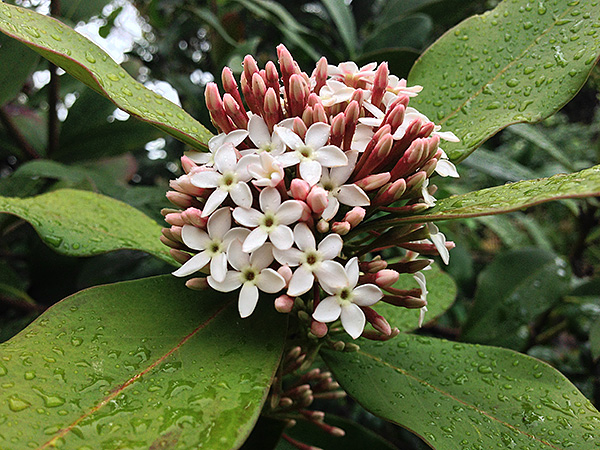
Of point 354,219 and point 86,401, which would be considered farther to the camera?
point 354,219

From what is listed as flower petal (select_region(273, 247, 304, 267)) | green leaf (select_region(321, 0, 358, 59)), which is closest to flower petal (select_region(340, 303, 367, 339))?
flower petal (select_region(273, 247, 304, 267))

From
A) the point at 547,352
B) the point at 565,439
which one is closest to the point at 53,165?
the point at 565,439

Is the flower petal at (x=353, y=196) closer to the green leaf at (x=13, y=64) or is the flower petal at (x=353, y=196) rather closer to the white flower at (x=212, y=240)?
the white flower at (x=212, y=240)

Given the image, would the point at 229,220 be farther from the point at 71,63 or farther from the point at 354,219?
the point at 71,63

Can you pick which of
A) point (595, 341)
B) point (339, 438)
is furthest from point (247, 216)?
point (595, 341)

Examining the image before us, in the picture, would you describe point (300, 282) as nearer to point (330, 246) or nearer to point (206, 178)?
point (330, 246)
